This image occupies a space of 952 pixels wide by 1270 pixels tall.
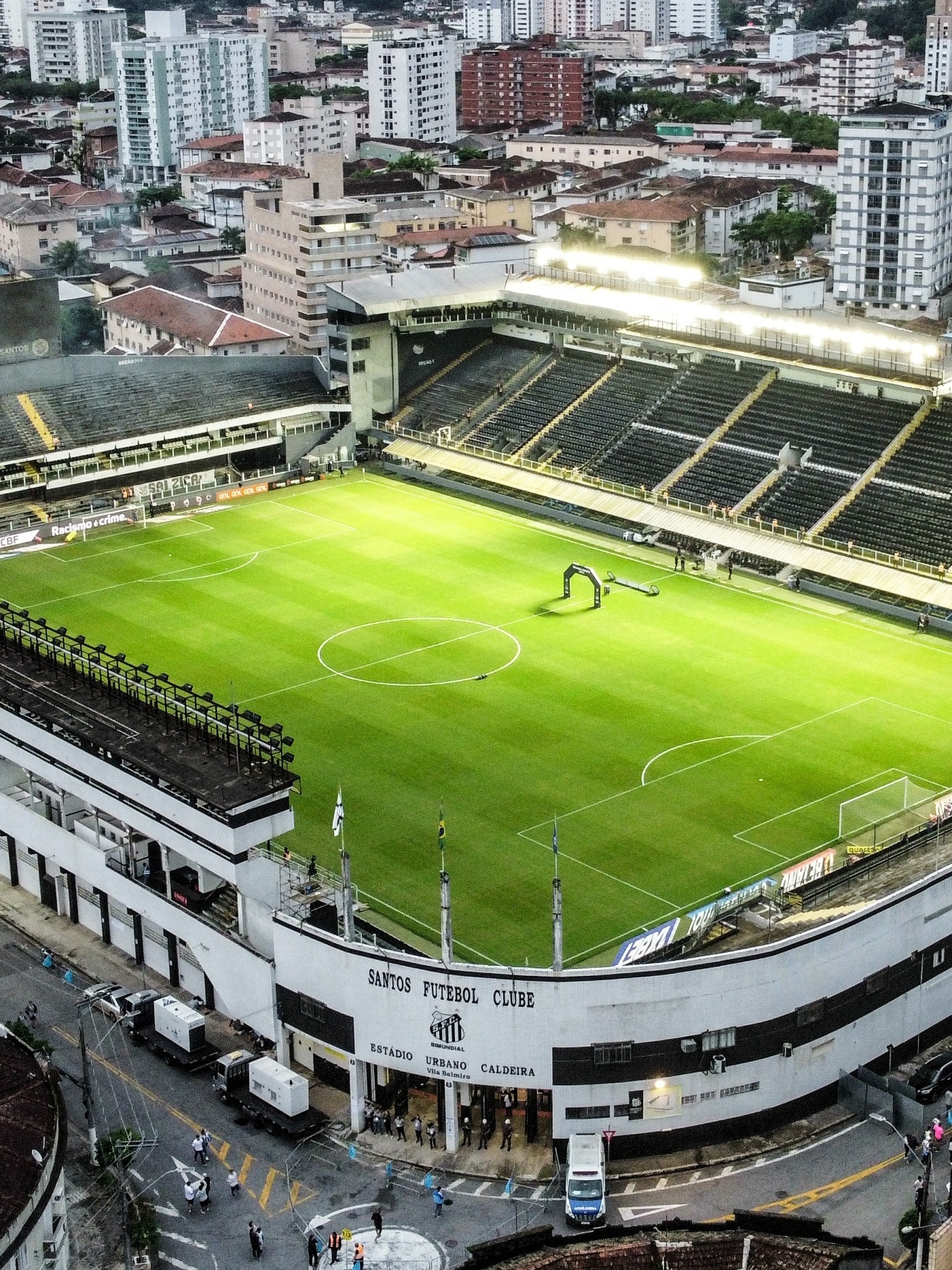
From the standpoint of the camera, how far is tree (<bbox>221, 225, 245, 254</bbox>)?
7530 inches

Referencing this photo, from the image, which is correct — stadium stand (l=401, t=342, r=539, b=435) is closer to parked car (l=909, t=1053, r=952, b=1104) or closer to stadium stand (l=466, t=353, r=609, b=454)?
stadium stand (l=466, t=353, r=609, b=454)

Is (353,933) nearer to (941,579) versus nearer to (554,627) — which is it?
(554,627)

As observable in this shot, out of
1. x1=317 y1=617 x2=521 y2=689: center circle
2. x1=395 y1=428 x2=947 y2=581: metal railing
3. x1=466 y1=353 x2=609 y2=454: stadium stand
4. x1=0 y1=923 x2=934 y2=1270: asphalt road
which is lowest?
x1=0 y1=923 x2=934 y2=1270: asphalt road

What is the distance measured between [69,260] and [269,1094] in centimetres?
Result: 14472

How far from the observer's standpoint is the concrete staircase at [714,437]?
314 ft

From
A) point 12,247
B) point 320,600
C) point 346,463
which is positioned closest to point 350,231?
point 346,463

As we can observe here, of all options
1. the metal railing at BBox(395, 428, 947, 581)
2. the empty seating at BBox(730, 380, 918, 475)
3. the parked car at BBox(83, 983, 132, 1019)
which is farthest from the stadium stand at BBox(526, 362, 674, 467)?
the parked car at BBox(83, 983, 132, 1019)

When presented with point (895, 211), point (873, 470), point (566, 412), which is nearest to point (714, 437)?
point (873, 470)

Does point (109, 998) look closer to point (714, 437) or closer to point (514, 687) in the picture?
point (514, 687)

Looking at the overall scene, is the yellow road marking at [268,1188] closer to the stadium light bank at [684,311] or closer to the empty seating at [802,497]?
the empty seating at [802,497]

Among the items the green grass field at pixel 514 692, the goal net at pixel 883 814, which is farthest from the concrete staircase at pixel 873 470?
the goal net at pixel 883 814

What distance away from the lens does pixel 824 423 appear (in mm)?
93438

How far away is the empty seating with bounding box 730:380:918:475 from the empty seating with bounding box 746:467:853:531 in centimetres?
86

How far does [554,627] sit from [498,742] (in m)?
13.8
